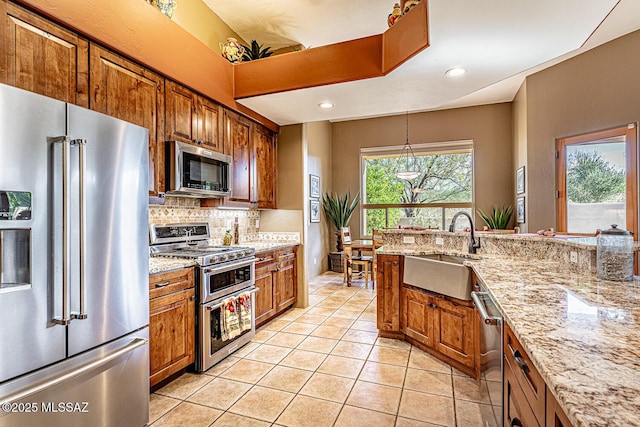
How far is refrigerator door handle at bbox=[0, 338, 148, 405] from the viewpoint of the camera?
1.25m

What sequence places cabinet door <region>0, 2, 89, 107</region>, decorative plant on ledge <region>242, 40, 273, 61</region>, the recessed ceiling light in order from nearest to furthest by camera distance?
1. cabinet door <region>0, 2, 89, 107</region>
2. the recessed ceiling light
3. decorative plant on ledge <region>242, 40, 273, 61</region>

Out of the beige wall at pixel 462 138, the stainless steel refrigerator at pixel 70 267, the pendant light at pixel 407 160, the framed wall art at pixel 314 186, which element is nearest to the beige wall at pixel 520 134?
the beige wall at pixel 462 138

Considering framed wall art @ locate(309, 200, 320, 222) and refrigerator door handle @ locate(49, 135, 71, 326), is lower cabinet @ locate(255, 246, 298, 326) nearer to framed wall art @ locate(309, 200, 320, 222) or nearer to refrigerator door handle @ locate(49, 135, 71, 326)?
framed wall art @ locate(309, 200, 320, 222)

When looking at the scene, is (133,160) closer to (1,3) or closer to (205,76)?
(1,3)

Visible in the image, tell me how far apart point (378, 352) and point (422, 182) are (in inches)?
175

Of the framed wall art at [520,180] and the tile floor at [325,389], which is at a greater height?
the framed wall art at [520,180]

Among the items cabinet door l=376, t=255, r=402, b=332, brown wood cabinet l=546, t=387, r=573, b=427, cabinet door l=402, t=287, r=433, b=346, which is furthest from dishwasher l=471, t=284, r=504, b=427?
cabinet door l=376, t=255, r=402, b=332

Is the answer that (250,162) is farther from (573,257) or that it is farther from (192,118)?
(573,257)

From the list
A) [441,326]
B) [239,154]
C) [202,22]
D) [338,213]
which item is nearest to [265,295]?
[239,154]

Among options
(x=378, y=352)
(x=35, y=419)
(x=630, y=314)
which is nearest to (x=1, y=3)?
(x=35, y=419)

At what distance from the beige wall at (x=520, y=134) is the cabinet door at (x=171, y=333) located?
4804 millimetres

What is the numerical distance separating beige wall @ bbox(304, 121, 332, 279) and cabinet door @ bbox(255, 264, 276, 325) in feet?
7.44

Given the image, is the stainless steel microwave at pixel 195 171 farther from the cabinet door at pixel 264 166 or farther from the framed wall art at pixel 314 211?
the framed wall art at pixel 314 211

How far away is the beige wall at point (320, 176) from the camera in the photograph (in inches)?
237
